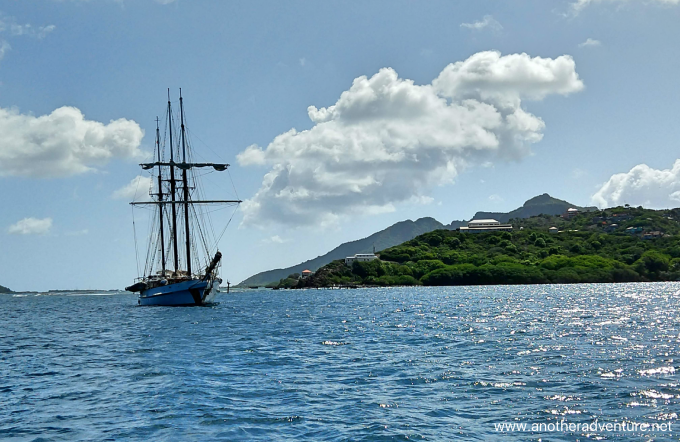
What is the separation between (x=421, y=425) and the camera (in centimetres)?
1795

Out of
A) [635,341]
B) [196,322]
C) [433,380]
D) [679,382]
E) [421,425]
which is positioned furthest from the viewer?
[196,322]

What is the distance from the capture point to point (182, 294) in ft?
309

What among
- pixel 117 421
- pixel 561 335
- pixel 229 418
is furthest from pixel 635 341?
pixel 117 421

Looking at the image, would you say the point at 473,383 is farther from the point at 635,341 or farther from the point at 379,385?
the point at 635,341

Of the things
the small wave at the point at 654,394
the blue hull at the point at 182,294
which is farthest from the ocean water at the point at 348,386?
the blue hull at the point at 182,294

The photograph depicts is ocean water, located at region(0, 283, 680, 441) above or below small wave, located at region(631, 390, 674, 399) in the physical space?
above

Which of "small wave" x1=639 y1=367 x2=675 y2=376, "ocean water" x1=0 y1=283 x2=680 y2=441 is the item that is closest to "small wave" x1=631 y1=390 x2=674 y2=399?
"ocean water" x1=0 y1=283 x2=680 y2=441

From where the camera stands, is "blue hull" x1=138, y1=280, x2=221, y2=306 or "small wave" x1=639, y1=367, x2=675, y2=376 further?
"blue hull" x1=138, y1=280, x2=221, y2=306

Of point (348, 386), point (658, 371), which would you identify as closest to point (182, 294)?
point (348, 386)

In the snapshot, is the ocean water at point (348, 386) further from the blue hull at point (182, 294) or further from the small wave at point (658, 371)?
the blue hull at point (182, 294)

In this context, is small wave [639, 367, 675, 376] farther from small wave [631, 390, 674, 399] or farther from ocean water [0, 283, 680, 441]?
small wave [631, 390, 674, 399]

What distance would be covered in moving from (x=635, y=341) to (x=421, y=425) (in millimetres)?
25385

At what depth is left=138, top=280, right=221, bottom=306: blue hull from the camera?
92.9m

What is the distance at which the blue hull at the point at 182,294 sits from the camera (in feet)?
305
